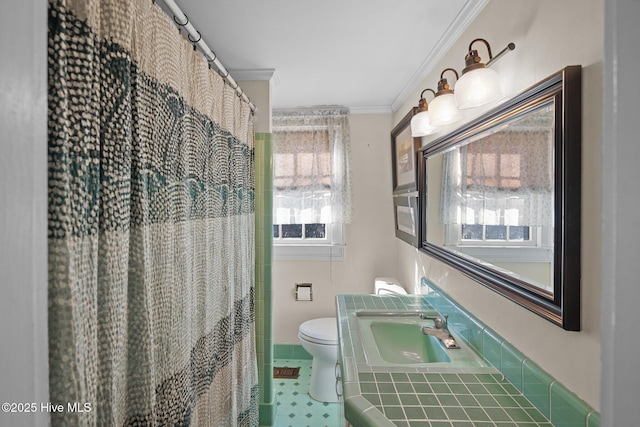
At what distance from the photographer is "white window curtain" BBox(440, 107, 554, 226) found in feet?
3.23

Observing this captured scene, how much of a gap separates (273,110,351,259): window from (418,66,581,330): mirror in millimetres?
1363

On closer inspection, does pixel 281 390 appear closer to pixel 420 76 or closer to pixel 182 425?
pixel 182 425

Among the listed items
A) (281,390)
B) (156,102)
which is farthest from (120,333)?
(281,390)

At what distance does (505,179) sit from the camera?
1.19 metres

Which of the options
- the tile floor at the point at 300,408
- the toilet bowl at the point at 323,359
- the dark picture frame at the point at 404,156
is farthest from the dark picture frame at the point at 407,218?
the tile floor at the point at 300,408

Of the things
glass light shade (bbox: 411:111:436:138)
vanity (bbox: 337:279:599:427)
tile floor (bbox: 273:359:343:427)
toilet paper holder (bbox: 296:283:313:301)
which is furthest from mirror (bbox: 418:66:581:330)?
toilet paper holder (bbox: 296:283:313:301)

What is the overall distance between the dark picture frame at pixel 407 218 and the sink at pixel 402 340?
569mm

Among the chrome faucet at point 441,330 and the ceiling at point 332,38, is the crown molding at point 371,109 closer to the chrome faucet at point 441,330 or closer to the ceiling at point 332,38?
the ceiling at point 332,38

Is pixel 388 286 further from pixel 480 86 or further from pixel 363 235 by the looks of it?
pixel 480 86

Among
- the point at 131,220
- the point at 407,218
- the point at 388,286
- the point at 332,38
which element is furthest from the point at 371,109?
the point at 131,220

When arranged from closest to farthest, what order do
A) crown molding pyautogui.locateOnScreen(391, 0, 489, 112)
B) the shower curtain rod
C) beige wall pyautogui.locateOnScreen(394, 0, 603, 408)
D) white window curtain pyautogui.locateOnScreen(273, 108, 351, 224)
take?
beige wall pyautogui.locateOnScreen(394, 0, 603, 408)
the shower curtain rod
crown molding pyautogui.locateOnScreen(391, 0, 489, 112)
white window curtain pyautogui.locateOnScreen(273, 108, 351, 224)

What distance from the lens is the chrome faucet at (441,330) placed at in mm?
1479

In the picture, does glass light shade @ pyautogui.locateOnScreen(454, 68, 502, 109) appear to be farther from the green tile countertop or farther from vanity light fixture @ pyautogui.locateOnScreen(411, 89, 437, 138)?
the green tile countertop

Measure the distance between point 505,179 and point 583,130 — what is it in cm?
35
